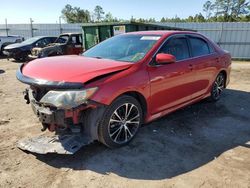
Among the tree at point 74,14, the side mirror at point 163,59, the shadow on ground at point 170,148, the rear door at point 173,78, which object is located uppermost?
the tree at point 74,14

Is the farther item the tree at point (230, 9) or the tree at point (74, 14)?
the tree at point (74, 14)

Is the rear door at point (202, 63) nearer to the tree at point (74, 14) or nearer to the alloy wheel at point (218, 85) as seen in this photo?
the alloy wheel at point (218, 85)

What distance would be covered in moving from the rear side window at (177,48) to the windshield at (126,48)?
0.22 m

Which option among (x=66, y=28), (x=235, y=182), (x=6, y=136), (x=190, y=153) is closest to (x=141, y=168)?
(x=190, y=153)

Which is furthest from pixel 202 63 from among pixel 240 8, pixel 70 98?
pixel 240 8

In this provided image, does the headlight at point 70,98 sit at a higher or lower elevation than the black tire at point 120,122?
higher

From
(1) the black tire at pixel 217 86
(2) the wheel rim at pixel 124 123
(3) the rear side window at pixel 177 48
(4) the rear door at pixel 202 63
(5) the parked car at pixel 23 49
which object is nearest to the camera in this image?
(2) the wheel rim at pixel 124 123

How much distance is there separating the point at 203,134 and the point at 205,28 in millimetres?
14939

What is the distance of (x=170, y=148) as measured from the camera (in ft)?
12.8

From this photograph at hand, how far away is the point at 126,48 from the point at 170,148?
181 centimetres

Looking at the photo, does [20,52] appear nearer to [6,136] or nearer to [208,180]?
[6,136]

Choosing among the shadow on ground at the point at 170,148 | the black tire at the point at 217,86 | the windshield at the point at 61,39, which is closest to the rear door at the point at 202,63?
the black tire at the point at 217,86

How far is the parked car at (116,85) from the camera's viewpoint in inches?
128

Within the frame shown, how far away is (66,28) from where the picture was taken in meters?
20.8
